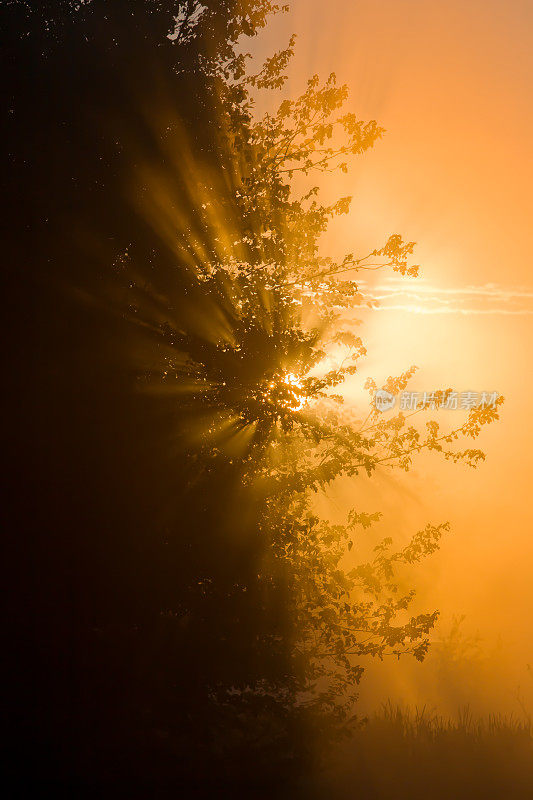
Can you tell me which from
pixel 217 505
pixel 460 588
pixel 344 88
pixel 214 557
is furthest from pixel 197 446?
pixel 460 588

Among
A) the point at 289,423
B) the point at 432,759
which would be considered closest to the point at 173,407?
the point at 289,423

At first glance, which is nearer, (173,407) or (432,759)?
(173,407)

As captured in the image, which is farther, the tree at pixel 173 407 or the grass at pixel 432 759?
the grass at pixel 432 759

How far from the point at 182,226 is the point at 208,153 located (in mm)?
853

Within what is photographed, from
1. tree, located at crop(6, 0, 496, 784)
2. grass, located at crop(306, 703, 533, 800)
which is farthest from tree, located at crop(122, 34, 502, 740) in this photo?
grass, located at crop(306, 703, 533, 800)

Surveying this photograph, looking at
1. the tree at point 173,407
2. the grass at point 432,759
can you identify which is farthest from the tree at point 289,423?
the grass at point 432,759

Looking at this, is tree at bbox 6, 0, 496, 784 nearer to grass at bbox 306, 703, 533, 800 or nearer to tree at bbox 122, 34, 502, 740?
tree at bbox 122, 34, 502, 740

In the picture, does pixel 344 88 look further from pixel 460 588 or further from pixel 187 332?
pixel 460 588

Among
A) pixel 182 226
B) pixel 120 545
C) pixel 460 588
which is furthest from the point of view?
pixel 460 588

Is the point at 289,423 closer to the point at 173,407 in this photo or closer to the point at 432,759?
the point at 173,407

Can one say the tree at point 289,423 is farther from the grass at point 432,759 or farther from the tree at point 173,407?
the grass at point 432,759

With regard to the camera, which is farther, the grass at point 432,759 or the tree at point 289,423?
the grass at point 432,759

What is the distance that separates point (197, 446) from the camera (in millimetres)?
6375

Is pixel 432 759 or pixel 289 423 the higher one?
pixel 289 423
